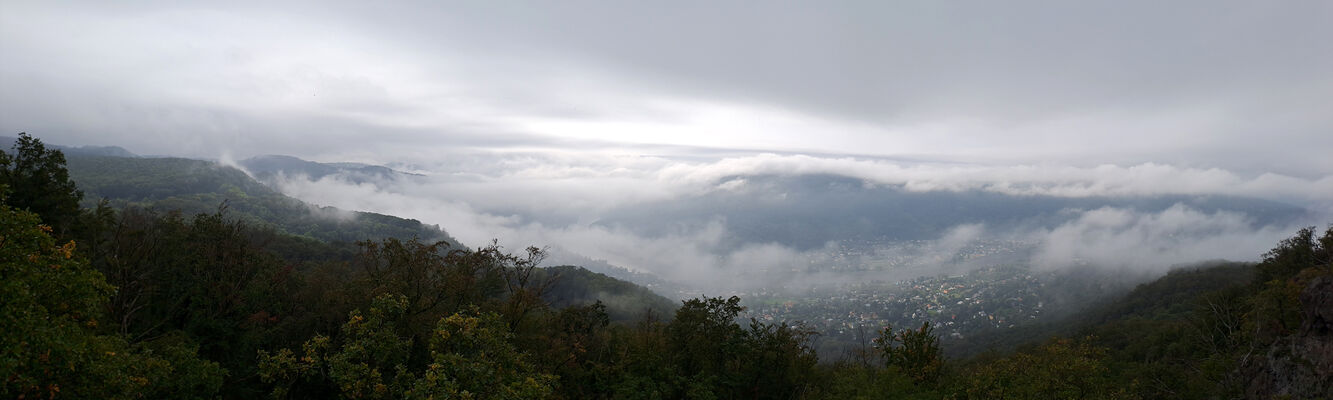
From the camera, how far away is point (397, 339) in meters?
18.0

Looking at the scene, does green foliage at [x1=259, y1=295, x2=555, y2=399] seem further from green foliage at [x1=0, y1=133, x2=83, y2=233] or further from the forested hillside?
green foliage at [x1=0, y1=133, x2=83, y2=233]

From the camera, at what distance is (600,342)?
3859 centimetres

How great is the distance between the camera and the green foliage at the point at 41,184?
28.2 meters

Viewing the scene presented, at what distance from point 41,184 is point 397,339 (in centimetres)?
3047

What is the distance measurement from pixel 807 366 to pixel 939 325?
18582 centimetres

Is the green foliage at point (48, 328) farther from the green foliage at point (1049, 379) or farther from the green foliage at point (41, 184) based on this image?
the green foliage at point (1049, 379)

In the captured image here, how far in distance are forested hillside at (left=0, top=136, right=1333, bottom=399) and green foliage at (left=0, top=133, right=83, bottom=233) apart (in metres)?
0.11

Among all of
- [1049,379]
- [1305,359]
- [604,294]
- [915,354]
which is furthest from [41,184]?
[604,294]

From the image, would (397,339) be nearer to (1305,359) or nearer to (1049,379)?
(1049,379)

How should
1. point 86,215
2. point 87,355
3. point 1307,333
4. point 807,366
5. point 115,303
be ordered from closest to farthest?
point 87,355, point 115,303, point 1307,333, point 86,215, point 807,366

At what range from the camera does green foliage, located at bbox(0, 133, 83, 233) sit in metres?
28.2

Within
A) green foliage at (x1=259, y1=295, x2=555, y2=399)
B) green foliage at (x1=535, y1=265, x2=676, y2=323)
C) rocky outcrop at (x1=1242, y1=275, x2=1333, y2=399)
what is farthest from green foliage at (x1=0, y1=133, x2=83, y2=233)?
green foliage at (x1=535, y1=265, x2=676, y2=323)

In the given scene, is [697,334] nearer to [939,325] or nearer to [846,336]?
[846,336]

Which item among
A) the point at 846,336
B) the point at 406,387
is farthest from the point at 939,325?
the point at 406,387
